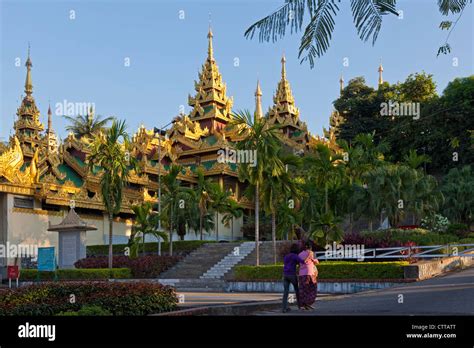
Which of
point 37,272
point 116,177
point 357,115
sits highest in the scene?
point 357,115

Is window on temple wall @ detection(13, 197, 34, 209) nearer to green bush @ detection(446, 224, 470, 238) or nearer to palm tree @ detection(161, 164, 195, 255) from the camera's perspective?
palm tree @ detection(161, 164, 195, 255)

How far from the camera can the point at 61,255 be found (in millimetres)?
35938

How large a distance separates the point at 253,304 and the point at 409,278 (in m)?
9.01

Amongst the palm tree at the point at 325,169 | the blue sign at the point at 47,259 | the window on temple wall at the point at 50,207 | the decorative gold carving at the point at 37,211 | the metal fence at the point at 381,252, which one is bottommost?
the blue sign at the point at 47,259

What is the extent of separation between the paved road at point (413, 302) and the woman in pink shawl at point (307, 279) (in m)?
0.29

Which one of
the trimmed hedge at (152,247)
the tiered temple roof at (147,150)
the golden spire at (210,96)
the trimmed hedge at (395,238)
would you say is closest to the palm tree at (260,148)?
the trimmed hedge at (395,238)

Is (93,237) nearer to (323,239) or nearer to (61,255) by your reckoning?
(61,255)

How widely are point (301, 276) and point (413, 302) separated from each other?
2793mm

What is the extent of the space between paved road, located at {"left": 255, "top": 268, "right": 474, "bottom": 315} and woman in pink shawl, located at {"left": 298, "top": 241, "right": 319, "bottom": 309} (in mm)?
289

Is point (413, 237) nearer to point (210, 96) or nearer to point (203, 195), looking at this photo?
point (203, 195)

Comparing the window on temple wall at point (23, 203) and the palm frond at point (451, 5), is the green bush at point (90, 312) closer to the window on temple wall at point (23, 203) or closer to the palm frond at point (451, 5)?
the palm frond at point (451, 5)

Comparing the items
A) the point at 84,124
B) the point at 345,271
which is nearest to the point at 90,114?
the point at 84,124

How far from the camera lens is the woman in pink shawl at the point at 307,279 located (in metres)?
13.9
